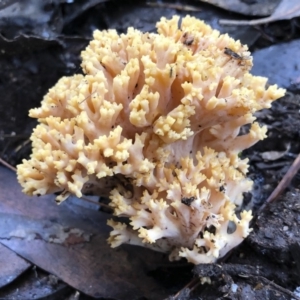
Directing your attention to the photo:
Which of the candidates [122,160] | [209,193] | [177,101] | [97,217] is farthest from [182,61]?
[97,217]

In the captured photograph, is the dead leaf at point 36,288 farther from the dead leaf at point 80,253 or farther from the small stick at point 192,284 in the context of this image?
the small stick at point 192,284

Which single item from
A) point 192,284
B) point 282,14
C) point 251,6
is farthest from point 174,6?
point 192,284

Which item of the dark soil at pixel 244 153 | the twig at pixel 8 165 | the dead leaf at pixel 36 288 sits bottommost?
the dead leaf at pixel 36 288

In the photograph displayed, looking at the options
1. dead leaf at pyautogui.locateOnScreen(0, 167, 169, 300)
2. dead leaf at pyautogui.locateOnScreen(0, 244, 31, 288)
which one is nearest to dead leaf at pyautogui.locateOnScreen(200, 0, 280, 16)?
dead leaf at pyautogui.locateOnScreen(0, 167, 169, 300)

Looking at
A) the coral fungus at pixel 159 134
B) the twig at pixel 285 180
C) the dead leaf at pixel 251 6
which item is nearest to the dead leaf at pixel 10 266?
the coral fungus at pixel 159 134

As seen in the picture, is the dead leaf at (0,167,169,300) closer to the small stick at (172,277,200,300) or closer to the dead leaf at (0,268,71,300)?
the dead leaf at (0,268,71,300)

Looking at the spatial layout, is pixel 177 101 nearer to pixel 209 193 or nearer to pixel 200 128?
pixel 200 128
